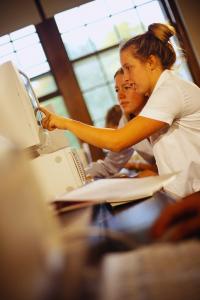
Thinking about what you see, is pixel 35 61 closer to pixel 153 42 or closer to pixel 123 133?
pixel 153 42

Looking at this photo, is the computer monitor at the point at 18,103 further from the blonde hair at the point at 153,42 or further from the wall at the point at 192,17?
the wall at the point at 192,17

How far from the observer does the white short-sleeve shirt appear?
1.24 meters

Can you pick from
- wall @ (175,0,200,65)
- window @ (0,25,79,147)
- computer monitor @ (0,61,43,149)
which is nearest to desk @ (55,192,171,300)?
computer monitor @ (0,61,43,149)

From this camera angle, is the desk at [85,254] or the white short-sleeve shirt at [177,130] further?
the white short-sleeve shirt at [177,130]

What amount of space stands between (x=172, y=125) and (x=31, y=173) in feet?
3.89

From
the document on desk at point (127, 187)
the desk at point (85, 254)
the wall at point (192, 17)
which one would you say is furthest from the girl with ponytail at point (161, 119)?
the wall at point (192, 17)

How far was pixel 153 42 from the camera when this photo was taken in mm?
1439

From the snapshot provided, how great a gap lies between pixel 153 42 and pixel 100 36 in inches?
161

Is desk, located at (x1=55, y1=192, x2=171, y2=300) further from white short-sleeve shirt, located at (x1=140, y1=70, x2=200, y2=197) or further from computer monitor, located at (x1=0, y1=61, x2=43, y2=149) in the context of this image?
computer monitor, located at (x1=0, y1=61, x2=43, y2=149)

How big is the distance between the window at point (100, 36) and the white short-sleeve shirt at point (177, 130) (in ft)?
12.9

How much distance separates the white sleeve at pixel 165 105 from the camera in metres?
1.22

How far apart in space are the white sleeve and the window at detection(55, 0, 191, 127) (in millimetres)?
4034

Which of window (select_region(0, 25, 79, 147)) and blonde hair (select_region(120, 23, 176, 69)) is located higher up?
window (select_region(0, 25, 79, 147))

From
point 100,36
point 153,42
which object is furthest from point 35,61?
point 153,42
